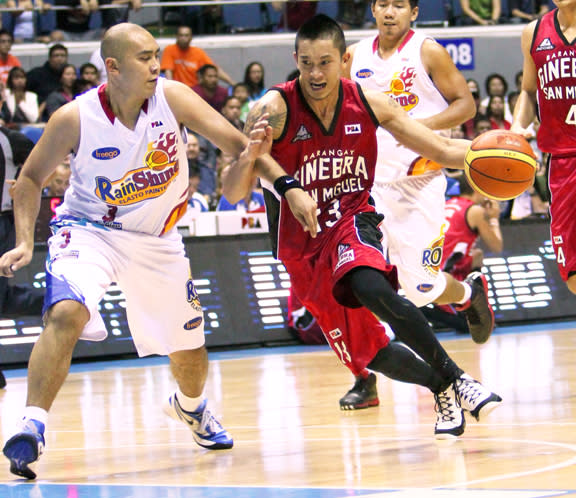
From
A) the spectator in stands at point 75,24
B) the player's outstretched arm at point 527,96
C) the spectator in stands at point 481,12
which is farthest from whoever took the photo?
the spectator in stands at point 481,12

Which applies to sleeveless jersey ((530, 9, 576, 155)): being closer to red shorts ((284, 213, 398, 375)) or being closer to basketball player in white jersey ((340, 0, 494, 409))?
basketball player in white jersey ((340, 0, 494, 409))

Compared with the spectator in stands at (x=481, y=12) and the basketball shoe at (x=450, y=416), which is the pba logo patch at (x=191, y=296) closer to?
the basketball shoe at (x=450, y=416)

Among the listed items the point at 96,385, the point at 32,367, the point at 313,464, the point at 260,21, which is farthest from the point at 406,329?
the point at 260,21

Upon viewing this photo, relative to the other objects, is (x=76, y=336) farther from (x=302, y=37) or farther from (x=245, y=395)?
(x=245, y=395)

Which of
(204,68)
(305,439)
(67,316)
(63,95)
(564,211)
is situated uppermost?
(67,316)

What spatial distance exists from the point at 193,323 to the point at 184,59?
10855 millimetres

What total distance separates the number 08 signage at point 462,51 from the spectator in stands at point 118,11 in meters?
4.91

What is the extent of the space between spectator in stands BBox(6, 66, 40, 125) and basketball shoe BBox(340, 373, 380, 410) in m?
8.14

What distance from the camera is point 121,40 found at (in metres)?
5.43

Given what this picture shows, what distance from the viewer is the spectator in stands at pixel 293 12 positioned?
17.8 meters

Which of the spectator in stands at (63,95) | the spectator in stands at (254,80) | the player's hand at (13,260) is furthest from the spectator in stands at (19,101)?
the player's hand at (13,260)

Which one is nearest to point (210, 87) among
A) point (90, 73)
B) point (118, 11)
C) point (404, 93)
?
point (90, 73)

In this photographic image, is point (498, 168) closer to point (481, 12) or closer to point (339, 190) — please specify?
point (339, 190)

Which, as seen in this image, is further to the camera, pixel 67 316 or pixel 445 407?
pixel 445 407
